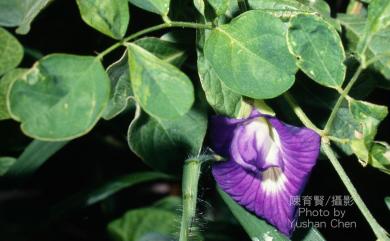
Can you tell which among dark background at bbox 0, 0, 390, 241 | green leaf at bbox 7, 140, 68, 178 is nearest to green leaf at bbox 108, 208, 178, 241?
dark background at bbox 0, 0, 390, 241

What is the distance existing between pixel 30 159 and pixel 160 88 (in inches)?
19.4

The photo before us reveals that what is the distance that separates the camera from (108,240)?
1.35 metres

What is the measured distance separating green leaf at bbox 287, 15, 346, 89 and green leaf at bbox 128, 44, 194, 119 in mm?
140

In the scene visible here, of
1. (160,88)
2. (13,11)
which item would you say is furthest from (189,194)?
(13,11)

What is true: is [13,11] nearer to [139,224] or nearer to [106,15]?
[106,15]

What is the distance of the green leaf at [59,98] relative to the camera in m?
0.54

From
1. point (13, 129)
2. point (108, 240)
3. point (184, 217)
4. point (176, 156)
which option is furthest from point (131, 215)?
point (184, 217)

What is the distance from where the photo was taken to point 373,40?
2.80ft

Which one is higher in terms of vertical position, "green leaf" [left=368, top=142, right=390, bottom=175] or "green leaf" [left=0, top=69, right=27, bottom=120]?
"green leaf" [left=368, top=142, right=390, bottom=175]

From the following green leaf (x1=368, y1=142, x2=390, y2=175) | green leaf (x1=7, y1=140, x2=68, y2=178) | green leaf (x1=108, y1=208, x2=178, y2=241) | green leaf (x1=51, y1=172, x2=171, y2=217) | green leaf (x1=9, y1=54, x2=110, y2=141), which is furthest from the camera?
green leaf (x1=108, y1=208, x2=178, y2=241)

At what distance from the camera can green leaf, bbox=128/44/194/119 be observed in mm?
573

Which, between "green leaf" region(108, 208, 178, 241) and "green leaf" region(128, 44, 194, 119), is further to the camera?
"green leaf" region(108, 208, 178, 241)

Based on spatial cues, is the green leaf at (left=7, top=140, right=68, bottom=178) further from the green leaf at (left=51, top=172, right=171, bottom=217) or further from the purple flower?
the purple flower

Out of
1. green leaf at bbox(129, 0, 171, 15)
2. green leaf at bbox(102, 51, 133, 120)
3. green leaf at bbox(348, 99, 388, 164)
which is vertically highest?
green leaf at bbox(129, 0, 171, 15)
